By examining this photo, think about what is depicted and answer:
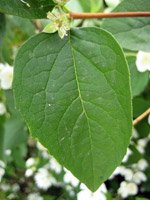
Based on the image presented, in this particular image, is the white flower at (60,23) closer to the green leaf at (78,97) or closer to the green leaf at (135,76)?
the green leaf at (78,97)

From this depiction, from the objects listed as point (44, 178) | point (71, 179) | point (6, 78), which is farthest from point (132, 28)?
point (44, 178)

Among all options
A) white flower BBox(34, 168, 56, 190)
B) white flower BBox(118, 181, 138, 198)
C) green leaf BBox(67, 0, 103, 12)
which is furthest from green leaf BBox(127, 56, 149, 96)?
white flower BBox(34, 168, 56, 190)

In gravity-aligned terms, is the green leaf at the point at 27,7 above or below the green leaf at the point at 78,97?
above

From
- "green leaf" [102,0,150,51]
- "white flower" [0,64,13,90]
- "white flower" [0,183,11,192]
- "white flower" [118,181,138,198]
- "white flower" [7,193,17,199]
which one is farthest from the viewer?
"white flower" [0,183,11,192]

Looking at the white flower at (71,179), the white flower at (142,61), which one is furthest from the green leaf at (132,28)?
the white flower at (71,179)

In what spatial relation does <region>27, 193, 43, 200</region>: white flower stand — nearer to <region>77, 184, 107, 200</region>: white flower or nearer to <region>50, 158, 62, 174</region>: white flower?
<region>50, 158, 62, 174</region>: white flower

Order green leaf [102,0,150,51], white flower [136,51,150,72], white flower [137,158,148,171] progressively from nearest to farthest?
1. green leaf [102,0,150,51]
2. white flower [136,51,150,72]
3. white flower [137,158,148,171]
